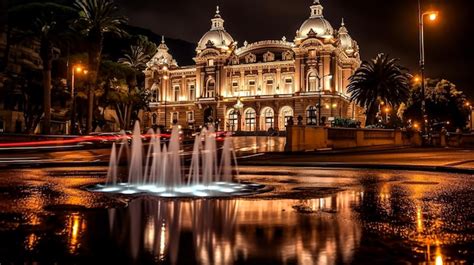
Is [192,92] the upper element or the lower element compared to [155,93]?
lower

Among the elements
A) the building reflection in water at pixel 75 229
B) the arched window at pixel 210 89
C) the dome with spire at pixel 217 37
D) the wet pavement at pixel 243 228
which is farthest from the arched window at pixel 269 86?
the building reflection in water at pixel 75 229

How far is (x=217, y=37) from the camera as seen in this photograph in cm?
8812

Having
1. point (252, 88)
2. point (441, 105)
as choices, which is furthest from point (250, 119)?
point (441, 105)

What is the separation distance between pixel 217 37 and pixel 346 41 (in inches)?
920

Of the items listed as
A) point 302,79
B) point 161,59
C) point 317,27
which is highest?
point 317,27

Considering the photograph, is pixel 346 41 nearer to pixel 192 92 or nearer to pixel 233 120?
pixel 233 120

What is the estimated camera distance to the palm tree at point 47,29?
40250 mm

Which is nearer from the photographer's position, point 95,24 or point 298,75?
point 95,24

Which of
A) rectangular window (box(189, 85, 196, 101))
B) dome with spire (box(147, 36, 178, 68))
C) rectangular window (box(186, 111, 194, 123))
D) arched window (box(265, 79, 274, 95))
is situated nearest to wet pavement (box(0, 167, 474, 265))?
arched window (box(265, 79, 274, 95))

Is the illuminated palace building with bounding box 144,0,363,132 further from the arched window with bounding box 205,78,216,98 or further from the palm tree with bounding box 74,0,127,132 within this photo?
the palm tree with bounding box 74,0,127,132

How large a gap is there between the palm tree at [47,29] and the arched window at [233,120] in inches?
1640

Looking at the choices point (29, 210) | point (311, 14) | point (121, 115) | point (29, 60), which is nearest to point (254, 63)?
point (311, 14)

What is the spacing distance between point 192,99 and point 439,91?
4174 centimetres

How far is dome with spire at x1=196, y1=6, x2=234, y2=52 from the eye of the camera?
287 ft
